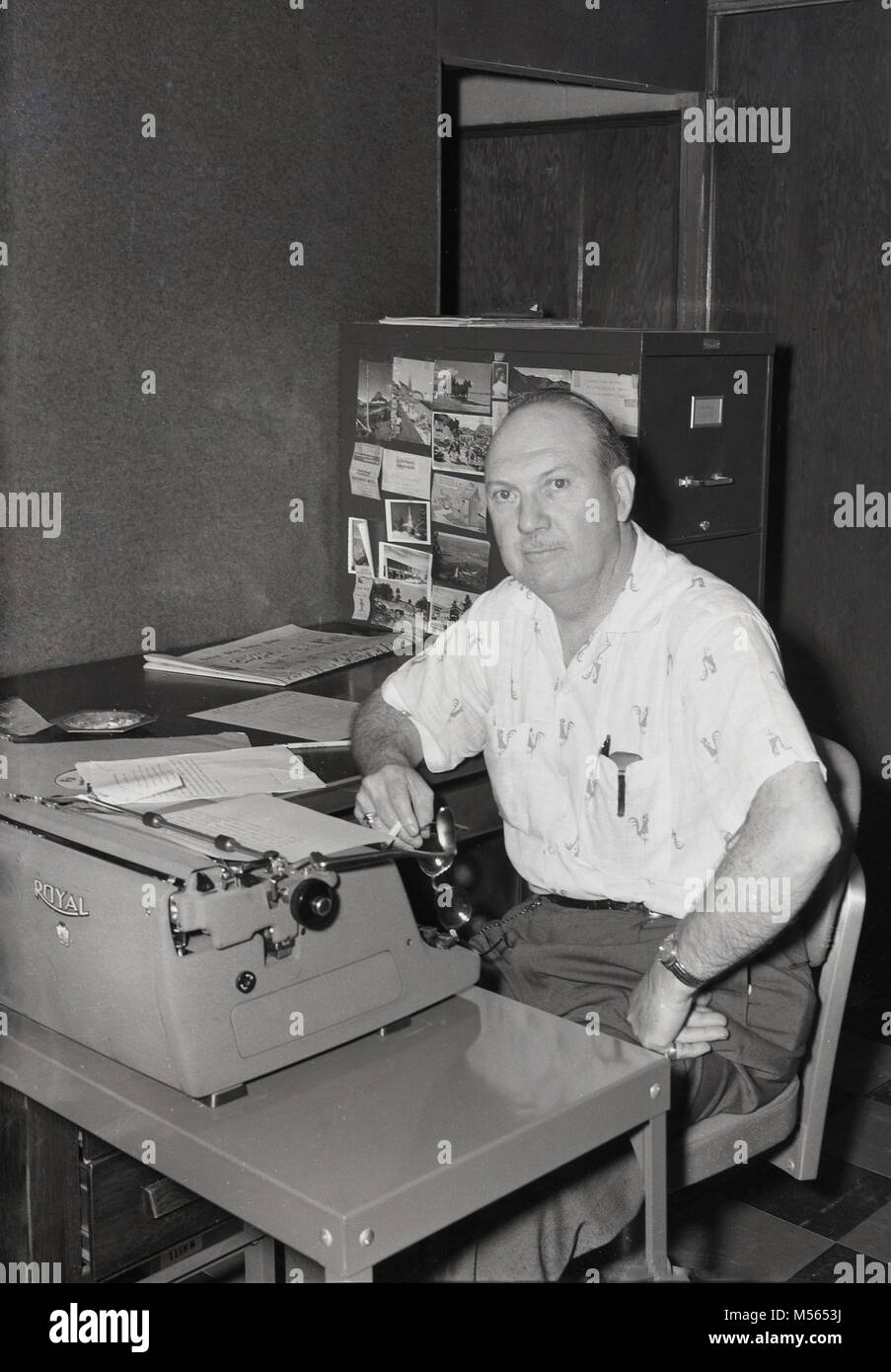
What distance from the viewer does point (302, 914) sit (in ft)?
4.33

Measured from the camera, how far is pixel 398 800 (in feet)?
5.70

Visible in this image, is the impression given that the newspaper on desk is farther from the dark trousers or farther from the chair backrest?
the chair backrest

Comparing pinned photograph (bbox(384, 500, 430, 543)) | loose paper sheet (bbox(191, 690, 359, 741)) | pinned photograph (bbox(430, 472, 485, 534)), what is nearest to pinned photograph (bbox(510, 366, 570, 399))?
pinned photograph (bbox(430, 472, 485, 534))

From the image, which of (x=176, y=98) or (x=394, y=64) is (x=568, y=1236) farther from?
(x=394, y=64)

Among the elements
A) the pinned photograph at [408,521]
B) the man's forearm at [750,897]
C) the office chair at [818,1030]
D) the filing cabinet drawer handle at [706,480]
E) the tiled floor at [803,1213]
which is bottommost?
the tiled floor at [803,1213]

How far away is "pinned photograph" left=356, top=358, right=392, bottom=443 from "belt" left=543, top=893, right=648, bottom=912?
1099 mm

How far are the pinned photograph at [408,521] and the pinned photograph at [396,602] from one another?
0.27 ft

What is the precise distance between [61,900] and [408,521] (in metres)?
1.38

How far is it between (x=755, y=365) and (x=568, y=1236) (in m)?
1.61

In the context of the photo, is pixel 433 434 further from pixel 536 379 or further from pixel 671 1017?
pixel 671 1017

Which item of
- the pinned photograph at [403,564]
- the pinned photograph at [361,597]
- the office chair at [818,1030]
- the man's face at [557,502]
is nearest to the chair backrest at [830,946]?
the office chair at [818,1030]

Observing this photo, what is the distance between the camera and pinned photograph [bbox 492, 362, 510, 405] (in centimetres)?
244

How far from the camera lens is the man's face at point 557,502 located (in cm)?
180

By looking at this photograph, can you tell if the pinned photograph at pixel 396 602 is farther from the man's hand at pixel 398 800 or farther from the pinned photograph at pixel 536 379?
the man's hand at pixel 398 800
